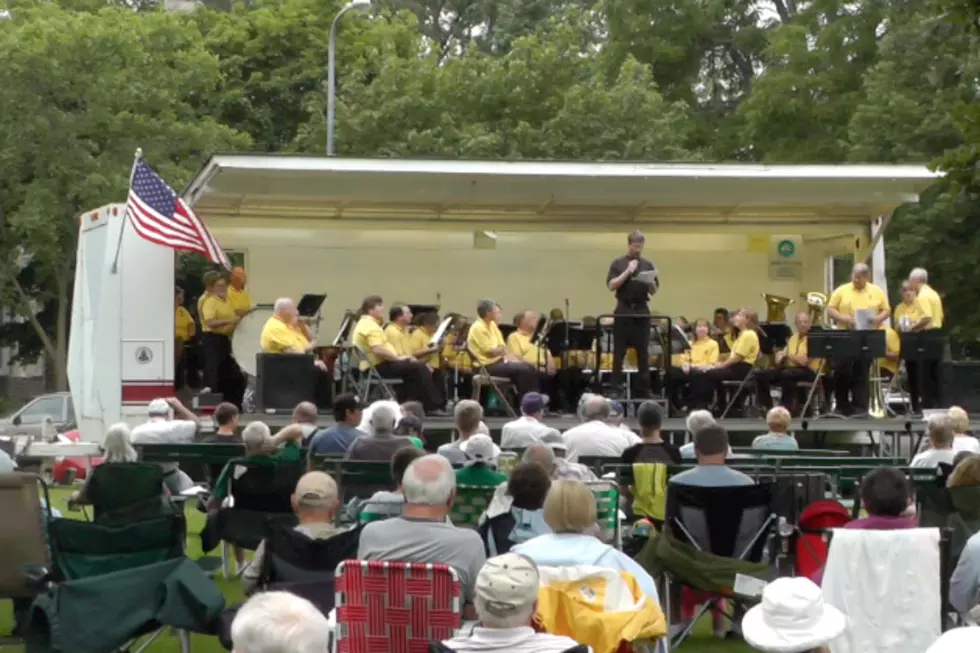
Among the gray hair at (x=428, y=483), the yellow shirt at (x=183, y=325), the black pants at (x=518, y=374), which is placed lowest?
the gray hair at (x=428, y=483)

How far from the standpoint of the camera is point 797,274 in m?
21.7

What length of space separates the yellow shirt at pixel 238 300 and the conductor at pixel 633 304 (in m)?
3.68

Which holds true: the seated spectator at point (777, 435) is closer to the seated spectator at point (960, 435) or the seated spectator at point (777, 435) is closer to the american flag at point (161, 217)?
the seated spectator at point (960, 435)

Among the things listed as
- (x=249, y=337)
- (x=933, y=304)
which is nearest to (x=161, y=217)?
(x=249, y=337)

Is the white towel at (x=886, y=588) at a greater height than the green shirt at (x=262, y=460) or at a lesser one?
lesser

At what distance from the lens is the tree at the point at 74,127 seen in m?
32.9

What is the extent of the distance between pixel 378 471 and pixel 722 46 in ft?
114

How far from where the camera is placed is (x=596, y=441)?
35.6 feet

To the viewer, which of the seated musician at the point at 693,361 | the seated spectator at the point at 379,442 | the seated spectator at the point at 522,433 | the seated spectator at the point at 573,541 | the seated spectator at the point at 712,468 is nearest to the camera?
the seated spectator at the point at 573,541

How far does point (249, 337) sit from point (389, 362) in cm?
172

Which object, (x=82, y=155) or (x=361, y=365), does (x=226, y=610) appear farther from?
(x=82, y=155)

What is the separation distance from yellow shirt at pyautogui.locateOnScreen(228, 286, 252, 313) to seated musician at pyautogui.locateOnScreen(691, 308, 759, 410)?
4.30m

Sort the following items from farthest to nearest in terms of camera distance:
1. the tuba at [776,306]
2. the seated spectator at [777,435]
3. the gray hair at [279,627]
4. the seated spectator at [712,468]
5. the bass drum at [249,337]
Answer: the tuba at [776,306]
the bass drum at [249,337]
the seated spectator at [777,435]
the seated spectator at [712,468]
the gray hair at [279,627]

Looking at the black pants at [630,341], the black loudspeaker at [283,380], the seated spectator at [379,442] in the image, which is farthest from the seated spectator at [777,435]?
the black loudspeaker at [283,380]
